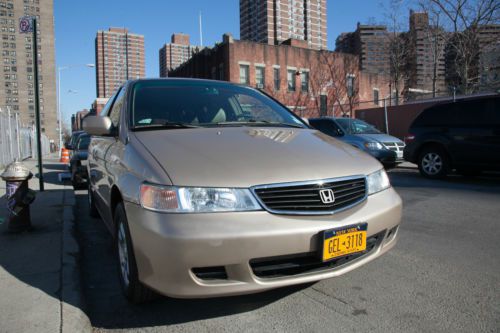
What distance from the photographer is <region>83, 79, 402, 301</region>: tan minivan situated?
224cm

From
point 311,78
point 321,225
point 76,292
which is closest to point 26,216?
point 76,292

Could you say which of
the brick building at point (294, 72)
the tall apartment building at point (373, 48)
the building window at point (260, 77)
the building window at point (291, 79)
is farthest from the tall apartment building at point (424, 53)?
the building window at point (260, 77)

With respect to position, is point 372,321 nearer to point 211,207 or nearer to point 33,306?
point 211,207

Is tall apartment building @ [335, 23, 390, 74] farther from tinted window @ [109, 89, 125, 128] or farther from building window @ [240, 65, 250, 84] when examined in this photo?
tinted window @ [109, 89, 125, 128]

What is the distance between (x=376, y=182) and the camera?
9.50 ft

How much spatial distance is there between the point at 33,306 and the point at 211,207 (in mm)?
1498

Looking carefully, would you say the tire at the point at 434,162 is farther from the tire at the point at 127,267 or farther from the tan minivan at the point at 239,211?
the tire at the point at 127,267

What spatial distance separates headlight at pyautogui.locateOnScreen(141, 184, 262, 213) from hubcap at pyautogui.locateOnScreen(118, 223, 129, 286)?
1.89ft

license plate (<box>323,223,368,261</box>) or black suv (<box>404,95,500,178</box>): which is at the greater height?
black suv (<box>404,95,500,178</box>)

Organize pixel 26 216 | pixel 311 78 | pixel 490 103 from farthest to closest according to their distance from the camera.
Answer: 1. pixel 311 78
2. pixel 490 103
3. pixel 26 216

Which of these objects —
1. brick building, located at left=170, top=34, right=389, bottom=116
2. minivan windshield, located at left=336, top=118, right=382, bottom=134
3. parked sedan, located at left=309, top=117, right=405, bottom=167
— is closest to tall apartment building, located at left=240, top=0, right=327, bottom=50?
brick building, located at left=170, top=34, right=389, bottom=116

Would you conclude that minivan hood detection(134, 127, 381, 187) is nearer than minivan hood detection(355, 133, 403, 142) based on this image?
Yes

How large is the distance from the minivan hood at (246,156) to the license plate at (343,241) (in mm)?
355

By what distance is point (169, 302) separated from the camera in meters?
2.87
